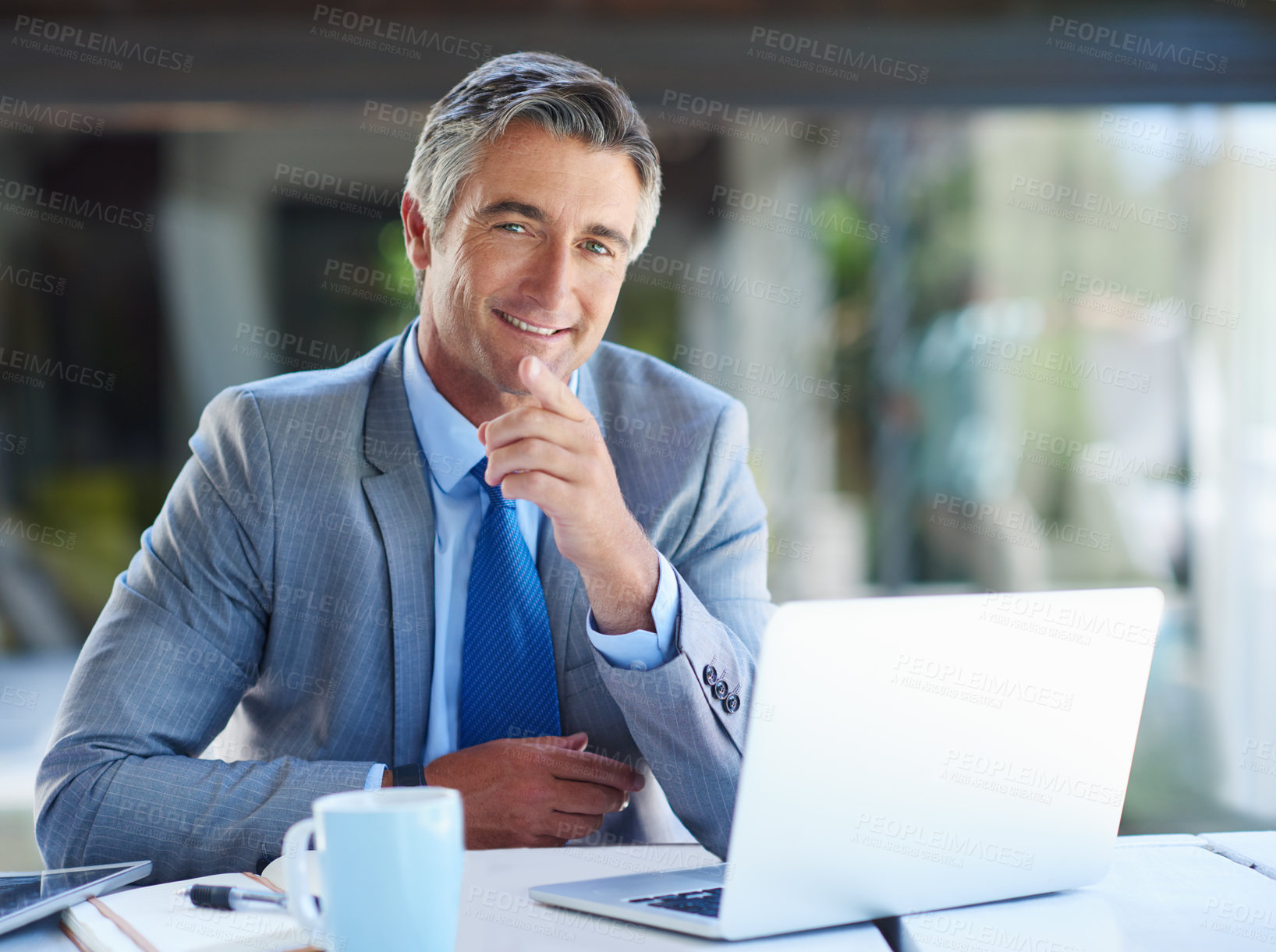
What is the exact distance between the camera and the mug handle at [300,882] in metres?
0.72

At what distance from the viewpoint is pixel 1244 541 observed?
3.85 meters

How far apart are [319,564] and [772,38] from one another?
222 cm

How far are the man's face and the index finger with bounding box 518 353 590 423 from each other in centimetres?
42

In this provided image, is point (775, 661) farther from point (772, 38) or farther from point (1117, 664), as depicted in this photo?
point (772, 38)

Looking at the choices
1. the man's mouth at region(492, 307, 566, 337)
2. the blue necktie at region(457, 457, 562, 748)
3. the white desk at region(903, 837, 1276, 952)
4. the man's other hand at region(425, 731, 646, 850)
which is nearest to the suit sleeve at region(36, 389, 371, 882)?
the man's other hand at region(425, 731, 646, 850)

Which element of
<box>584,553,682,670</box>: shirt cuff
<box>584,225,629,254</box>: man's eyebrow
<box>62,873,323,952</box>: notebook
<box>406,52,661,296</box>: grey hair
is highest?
<box>406,52,661,296</box>: grey hair

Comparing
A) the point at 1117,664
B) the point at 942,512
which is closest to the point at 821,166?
the point at 942,512

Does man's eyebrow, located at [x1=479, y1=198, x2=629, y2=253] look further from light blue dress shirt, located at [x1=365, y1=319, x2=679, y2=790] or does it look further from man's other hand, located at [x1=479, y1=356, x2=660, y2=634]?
man's other hand, located at [x1=479, y1=356, x2=660, y2=634]

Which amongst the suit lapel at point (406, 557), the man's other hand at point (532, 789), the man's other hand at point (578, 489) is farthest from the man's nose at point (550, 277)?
the man's other hand at point (532, 789)

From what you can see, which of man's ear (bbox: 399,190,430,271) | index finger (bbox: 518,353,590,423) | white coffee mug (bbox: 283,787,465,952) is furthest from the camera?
man's ear (bbox: 399,190,430,271)

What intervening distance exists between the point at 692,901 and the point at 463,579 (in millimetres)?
694

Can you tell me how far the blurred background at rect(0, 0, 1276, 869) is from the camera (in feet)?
10.0

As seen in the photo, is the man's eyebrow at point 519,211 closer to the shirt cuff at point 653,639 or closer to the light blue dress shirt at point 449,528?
the light blue dress shirt at point 449,528

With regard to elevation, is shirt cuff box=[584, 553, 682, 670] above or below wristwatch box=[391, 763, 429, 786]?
above
